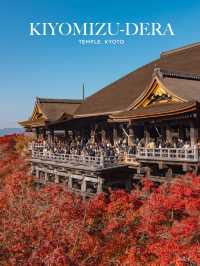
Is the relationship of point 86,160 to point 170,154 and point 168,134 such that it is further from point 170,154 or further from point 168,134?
point 170,154

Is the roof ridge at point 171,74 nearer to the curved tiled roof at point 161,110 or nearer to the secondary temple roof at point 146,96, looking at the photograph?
the secondary temple roof at point 146,96

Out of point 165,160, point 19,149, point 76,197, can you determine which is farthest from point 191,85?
point 19,149

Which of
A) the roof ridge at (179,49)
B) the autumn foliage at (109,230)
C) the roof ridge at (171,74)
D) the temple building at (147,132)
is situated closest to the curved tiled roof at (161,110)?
the temple building at (147,132)

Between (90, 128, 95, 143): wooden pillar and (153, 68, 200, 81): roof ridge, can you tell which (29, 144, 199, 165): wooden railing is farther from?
(90, 128, 95, 143): wooden pillar

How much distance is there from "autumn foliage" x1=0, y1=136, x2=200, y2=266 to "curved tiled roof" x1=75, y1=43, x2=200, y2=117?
10286mm

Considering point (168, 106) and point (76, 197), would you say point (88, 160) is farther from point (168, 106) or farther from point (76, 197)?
point (168, 106)

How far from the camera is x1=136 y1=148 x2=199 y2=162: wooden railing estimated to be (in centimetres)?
1650

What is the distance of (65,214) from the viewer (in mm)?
16047

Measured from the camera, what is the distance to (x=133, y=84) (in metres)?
33.5

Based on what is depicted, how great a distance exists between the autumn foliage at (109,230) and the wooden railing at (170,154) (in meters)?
0.97

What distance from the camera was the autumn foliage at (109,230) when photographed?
11.1 meters

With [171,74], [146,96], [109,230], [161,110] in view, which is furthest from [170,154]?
[171,74]

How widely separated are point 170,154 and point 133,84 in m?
16.6

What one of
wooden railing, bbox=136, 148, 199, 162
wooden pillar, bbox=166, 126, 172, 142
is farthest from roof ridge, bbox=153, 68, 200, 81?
wooden railing, bbox=136, 148, 199, 162
